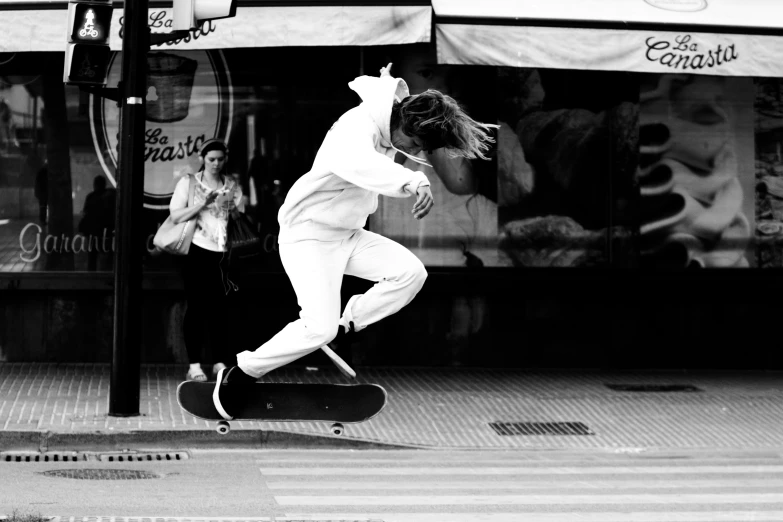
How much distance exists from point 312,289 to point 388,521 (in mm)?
1335

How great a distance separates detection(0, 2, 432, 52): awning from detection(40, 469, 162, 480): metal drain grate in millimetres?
3933

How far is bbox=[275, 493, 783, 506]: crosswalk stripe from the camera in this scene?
7.39 metres

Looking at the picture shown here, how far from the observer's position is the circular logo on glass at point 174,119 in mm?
12594

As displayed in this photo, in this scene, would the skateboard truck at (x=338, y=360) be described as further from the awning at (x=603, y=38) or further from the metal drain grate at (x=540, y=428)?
the awning at (x=603, y=38)

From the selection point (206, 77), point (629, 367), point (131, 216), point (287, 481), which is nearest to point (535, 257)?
point (629, 367)

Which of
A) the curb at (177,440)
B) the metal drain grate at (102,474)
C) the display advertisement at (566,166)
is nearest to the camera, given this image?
the metal drain grate at (102,474)

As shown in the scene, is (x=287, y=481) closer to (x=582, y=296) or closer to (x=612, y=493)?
(x=612, y=493)

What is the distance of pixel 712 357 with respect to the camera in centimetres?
1322

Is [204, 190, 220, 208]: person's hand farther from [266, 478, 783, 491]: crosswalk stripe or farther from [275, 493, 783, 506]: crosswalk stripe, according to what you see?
[275, 493, 783, 506]: crosswalk stripe

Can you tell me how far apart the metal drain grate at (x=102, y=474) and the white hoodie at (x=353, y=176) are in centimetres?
248

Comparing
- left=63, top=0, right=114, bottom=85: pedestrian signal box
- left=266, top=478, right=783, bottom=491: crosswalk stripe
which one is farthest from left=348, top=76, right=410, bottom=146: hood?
left=63, top=0, right=114, bottom=85: pedestrian signal box

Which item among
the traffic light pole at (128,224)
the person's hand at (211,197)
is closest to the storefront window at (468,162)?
the person's hand at (211,197)

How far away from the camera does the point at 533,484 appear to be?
823cm

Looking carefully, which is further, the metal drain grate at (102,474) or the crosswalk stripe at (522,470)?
the crosswalk stripe at (522,470)
